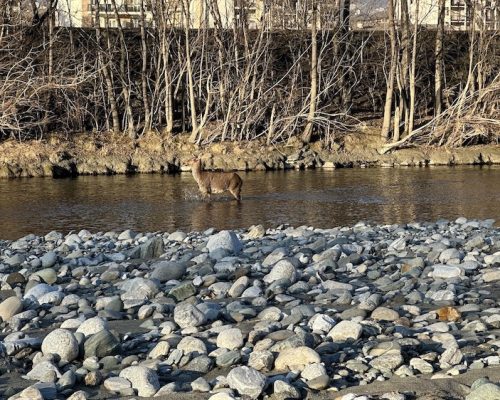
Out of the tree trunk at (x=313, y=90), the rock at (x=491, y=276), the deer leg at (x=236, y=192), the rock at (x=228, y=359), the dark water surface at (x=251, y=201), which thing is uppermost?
the tree trunk at (x=313, y=90)

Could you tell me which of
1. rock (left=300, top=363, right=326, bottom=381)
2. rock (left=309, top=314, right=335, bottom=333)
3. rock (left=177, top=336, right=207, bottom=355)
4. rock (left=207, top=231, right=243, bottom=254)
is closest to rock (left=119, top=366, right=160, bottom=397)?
rock (left=177, top=336, right=207, bottom=355)

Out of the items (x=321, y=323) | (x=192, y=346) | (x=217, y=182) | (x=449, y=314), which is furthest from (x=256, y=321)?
(x=217, y=182)

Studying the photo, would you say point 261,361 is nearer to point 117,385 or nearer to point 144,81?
point 117,385

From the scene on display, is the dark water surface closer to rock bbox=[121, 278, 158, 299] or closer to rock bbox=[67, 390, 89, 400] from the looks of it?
rock bbox=[121, 278, 158, 299]

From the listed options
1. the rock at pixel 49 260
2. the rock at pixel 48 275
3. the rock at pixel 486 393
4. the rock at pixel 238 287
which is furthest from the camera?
the rock at pixel 49 260

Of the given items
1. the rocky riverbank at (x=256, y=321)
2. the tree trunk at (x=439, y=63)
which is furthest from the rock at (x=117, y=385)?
the tree trunk at (x=439, y=63)

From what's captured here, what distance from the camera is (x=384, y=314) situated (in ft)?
23.1

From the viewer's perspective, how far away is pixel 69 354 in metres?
6.00

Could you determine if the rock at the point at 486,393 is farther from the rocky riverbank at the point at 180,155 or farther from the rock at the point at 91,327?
the rocky riverbank at the point at 180,155

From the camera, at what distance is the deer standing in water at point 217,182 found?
19625mm

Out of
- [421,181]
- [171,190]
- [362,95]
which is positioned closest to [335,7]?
[362,95]

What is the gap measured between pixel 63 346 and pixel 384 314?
2.59m

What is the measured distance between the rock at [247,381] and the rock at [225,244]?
18.5 feet

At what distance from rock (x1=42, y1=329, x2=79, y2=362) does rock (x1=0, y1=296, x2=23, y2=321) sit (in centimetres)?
156
